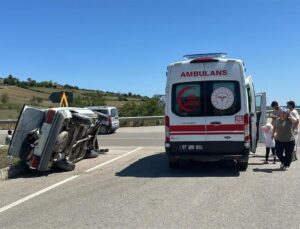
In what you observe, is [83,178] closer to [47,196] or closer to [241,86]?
[47,196]

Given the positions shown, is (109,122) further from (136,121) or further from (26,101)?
(26,101)

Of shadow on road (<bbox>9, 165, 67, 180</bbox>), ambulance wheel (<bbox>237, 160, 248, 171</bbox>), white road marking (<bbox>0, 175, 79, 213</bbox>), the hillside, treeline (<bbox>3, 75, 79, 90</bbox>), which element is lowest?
white road marking (<bbox>0, 175, 79, 213</bbox>)

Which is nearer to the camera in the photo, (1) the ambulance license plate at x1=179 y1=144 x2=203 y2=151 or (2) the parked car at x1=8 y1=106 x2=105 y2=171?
(2) the parked car at x1=8 y1=106 x2=105 y2=171

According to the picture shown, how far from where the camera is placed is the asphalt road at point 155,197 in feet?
21.0

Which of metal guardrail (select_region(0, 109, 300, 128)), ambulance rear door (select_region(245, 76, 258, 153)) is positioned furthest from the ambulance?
metal guardrail (select_region(0, 109, 300, 128))

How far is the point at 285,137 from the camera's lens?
11.2m

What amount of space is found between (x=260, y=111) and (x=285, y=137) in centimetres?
282

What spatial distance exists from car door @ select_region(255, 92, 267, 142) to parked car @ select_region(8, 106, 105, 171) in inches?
209

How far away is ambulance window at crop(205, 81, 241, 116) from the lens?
10664 mm

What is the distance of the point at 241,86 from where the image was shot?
34.8 feet

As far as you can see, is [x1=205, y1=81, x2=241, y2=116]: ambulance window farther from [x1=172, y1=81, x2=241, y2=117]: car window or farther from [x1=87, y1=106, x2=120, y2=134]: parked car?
[x1=87, y1=106, x2=120, y2=134]: parked car

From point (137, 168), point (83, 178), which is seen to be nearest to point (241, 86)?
point (137, 168)

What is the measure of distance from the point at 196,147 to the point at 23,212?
16.0 ft

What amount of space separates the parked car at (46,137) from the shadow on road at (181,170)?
1.58 meters
